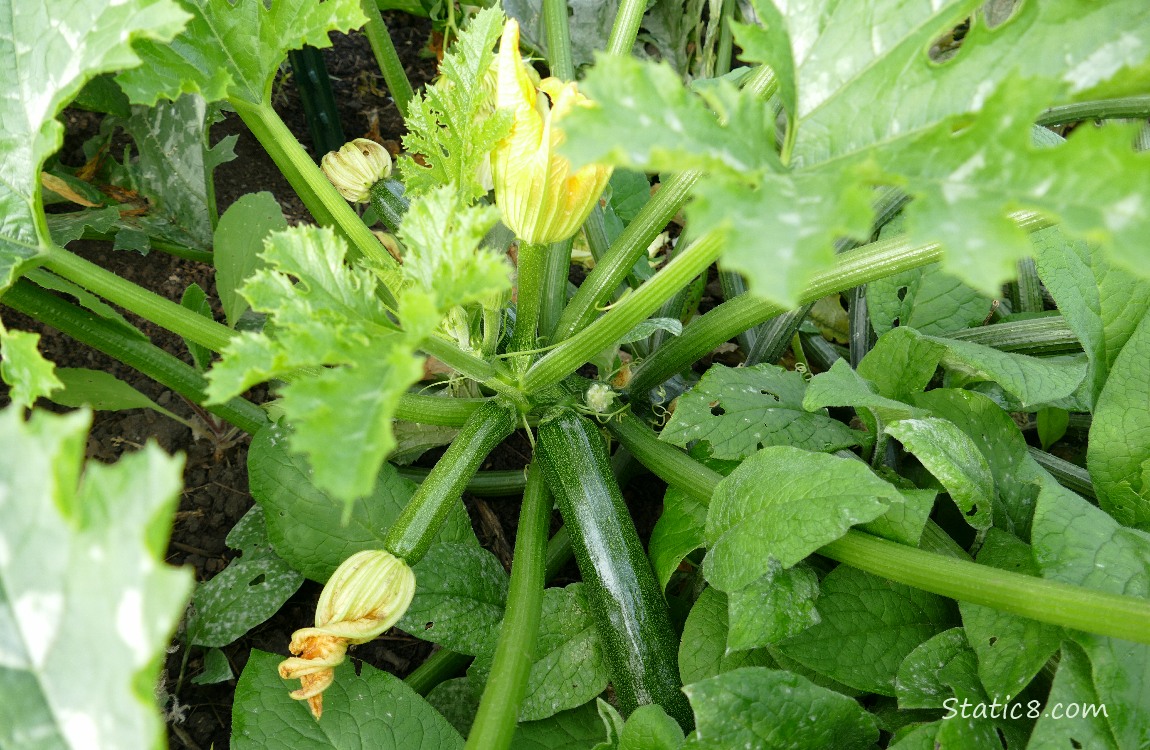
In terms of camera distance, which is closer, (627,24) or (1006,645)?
(1006,645)

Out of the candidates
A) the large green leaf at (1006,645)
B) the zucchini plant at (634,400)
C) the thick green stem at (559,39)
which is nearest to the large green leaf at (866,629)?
the zucchini plant at (634,400)

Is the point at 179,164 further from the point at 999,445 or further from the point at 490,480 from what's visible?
the point at 999,445

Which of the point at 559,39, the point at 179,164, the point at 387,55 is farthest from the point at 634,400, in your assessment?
the point at 179,164

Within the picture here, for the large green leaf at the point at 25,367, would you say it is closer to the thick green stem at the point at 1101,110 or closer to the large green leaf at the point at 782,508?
the large green leaf at the point at 782,508

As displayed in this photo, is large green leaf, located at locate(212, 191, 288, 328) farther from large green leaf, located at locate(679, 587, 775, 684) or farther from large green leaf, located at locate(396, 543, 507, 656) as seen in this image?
large green leaf, located at locate(679, 587, 775, 684)

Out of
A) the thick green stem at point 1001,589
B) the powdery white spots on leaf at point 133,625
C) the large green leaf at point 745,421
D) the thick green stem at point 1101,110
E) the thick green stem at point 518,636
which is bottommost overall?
the thick green stem at point 518,636

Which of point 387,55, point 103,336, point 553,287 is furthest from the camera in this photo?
point 387,55

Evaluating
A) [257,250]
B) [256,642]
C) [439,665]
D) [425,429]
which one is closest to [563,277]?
[425,429]
